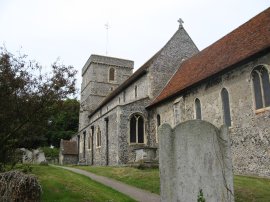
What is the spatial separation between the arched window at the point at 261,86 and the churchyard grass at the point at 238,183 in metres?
3.52

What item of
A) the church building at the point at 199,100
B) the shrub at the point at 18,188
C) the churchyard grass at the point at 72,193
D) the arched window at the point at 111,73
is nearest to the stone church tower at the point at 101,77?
the arched window at the point at 111,73

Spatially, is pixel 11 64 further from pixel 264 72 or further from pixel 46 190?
pixel 264 72

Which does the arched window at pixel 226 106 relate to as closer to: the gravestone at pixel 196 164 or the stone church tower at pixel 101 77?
the gravestone at pixel 196 164

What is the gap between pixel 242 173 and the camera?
1527 cm

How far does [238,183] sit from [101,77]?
3642cm

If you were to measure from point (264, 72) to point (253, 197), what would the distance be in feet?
21.7

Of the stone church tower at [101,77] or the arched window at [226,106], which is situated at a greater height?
the stone church tower at [101,77]

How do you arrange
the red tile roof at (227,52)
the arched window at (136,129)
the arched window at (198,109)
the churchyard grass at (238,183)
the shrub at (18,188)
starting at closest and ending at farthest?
the shrub at (18,188) → the churchyard grass at (238,183) → the red tile roof at (227,52) → the arched window at (198,109) → the arched window at (136,129)

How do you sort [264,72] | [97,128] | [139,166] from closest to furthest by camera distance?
1. [264,72]
2. [139,166]
3. [97,128]

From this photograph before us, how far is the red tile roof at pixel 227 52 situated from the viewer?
52.5 ft

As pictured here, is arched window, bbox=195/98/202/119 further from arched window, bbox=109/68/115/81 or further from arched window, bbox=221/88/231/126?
arched window, bbox=109/68/115/81

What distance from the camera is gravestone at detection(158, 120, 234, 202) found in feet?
19.4

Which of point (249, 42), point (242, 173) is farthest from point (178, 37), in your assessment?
point (242, 173)

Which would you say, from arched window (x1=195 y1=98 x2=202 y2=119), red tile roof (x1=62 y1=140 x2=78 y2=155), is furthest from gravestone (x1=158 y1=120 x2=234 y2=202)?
red tile roof (x1=62 y1=140 x2=78 y2=155)
